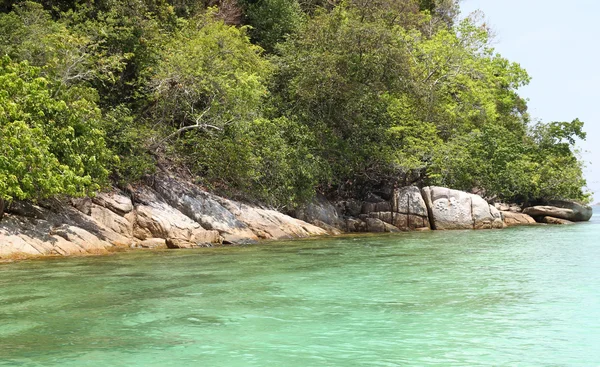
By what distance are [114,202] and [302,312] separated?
1158cm

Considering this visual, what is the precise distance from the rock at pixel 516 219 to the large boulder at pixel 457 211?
11.5 feet

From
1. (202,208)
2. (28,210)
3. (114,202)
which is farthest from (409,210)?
(28,210)

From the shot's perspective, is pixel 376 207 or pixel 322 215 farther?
pixel 376 207

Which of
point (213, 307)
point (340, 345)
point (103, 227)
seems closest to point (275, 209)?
point (103, 227)

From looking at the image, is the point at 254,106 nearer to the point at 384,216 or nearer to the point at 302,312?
the point at 384,216

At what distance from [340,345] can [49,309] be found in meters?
3.93

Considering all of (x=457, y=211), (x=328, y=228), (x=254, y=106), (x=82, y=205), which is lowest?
(x=328, y=228)

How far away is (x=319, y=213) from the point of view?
25.5m

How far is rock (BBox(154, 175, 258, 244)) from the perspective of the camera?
Answer: 18.8 metres

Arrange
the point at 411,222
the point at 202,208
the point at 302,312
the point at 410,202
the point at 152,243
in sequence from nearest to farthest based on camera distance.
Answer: the point at 302,312, the point at 152,243, the point at 202,208, the point at 411,222, the point at 410,202

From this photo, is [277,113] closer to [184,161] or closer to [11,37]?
[184,161]

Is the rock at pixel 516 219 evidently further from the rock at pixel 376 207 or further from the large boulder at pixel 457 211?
the rock at pixel 376 207

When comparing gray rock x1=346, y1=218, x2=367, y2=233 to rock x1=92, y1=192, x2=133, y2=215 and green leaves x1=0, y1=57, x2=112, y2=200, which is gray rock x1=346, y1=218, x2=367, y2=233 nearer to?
Answer: rock x1=92, y1=192, x2=133, y2=215

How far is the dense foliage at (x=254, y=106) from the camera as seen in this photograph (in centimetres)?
1577
